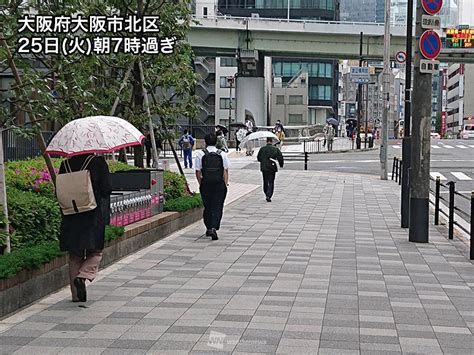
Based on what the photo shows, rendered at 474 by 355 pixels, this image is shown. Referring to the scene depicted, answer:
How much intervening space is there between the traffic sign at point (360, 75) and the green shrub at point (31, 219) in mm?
25248

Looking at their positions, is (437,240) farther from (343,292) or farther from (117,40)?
(117,40)

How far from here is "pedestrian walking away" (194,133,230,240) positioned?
12.5 meters

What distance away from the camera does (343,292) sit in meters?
8.37

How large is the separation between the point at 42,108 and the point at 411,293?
476 centimetres

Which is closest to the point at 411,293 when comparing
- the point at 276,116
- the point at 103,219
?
the point at 103,219

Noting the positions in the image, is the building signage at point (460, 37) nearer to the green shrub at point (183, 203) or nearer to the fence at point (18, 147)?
the fence at point (18, 147)

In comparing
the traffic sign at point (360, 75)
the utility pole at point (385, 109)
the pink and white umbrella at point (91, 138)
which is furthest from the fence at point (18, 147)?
the traffic sign at point (360, 75)

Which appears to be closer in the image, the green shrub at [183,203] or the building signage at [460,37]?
the green shrub at [183,203]

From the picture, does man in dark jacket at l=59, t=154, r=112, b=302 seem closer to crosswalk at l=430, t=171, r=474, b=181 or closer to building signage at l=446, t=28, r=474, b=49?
crosswalk at l=430, t=171, r=474, b=181

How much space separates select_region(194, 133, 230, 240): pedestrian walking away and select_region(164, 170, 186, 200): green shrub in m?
2.62

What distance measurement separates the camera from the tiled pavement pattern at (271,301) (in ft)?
20.2

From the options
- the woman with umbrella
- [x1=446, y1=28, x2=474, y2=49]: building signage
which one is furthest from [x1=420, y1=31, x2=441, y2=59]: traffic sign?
[x1=446, y1=28, x2=474, y2=49]: building signage

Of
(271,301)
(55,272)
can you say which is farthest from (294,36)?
(271,301)

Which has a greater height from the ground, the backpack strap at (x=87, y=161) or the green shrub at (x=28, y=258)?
the backpack strap at (x=87, y=161)
